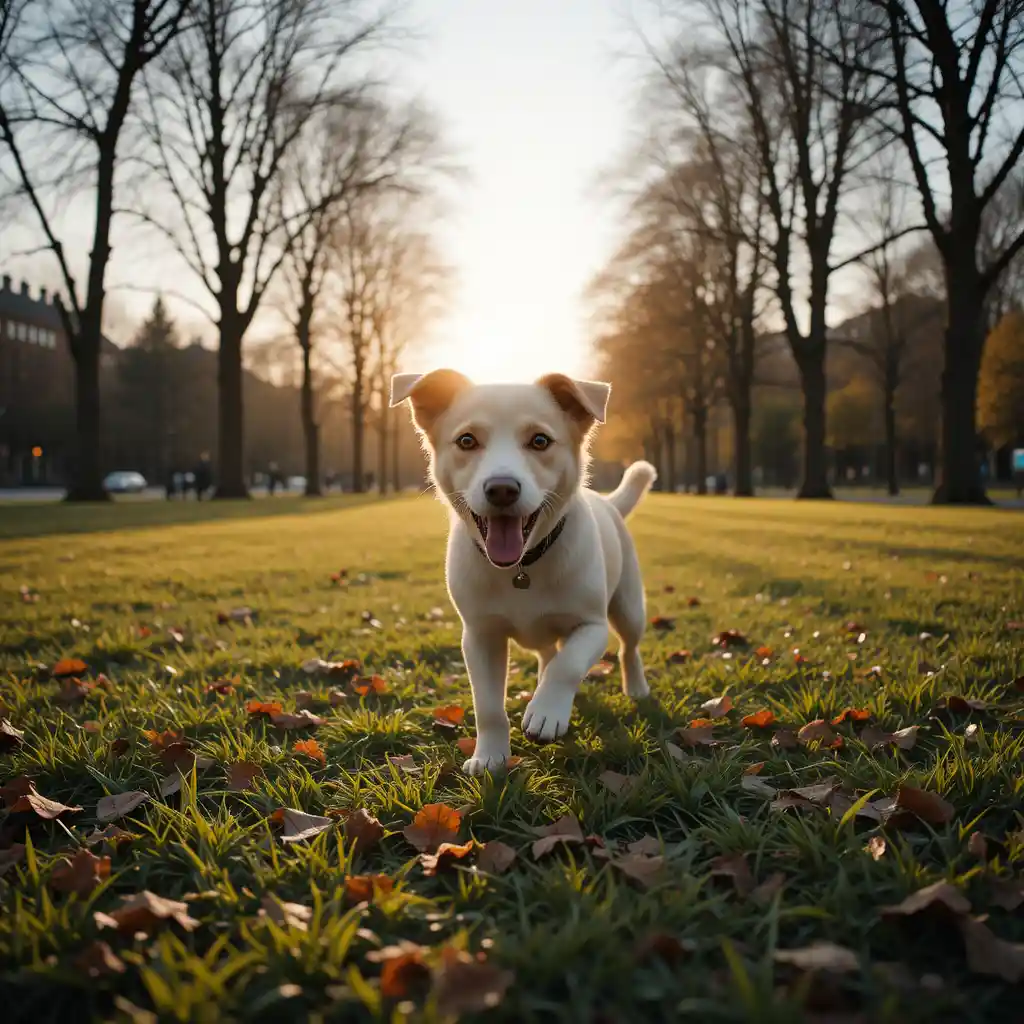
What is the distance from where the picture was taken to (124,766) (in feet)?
9.77

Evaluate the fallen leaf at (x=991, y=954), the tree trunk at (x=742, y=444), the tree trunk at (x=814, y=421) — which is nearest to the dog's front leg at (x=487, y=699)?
the fallen leaf at (x=991, y=954)

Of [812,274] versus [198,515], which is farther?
[812,274]

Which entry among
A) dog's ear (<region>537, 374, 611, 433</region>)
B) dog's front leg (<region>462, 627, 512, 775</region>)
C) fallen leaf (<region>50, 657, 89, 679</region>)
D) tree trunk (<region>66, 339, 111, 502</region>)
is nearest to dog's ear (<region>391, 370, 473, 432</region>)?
dog's ear (<region>537, 374, 611, 433</region>)

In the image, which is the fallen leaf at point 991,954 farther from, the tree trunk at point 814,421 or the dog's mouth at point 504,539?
the tree trunk at point 814,421

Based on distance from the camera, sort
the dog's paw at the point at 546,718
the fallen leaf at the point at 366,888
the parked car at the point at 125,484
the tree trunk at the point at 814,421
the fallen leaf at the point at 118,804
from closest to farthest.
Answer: the fallen leaf at the point at 366,888 → the fallen leaf at the point at 118,804 → the dog's paw at the point at 546,718 → the tree trunk at the point at 814,421 → the parked car at the point at 125,484

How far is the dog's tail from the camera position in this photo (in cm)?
488

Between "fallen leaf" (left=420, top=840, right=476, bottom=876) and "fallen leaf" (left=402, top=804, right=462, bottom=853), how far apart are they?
0.08 meters

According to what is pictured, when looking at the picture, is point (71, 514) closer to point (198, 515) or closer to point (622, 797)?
point (198, 515)

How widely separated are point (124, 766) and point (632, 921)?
215 centimetres

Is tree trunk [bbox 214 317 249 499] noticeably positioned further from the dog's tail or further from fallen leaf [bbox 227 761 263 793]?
fallen leaf [bbox 227 761 263 793]

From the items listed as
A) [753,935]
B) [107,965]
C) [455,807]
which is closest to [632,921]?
[753,935]

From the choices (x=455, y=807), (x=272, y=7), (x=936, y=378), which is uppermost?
(x=272, y=7)

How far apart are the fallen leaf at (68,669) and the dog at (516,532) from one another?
2.75 metres

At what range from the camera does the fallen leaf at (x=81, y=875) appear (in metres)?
2.03
